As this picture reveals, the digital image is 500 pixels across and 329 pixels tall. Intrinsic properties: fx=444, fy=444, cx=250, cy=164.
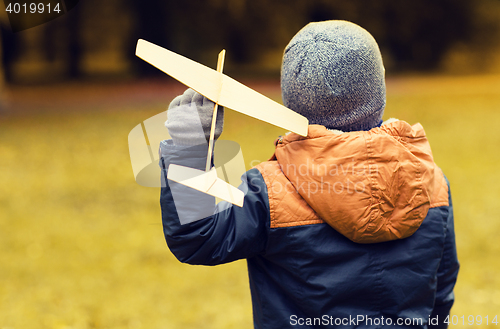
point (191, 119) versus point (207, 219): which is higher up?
point (191, 119)

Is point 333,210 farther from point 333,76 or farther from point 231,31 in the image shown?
point 231,31

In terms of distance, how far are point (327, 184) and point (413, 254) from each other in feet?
0.92

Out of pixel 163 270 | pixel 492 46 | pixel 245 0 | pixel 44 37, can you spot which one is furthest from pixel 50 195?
pixel 492 46

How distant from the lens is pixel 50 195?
4504mm

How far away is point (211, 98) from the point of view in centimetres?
81

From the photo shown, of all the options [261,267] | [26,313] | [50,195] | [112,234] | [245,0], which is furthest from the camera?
Answer: [245,0]

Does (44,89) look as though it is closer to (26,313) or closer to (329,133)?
(26,313)

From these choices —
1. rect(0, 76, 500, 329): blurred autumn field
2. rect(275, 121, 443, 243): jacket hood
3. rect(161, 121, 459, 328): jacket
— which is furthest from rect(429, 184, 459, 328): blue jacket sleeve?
rect(0, 76, 500, 329): blurred autumn field

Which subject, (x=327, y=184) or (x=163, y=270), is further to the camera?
(x=163, y=270)

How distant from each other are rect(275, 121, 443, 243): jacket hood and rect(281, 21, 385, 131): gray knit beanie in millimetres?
60

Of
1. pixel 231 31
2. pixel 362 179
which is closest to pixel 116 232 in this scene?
pixel 362 179

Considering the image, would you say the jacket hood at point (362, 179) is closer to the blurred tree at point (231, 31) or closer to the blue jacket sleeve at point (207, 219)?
the blue jacket sleeve at point (207, 219)

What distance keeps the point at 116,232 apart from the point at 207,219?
117 inches

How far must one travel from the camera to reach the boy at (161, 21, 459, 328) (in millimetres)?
921
